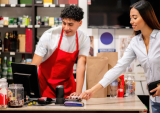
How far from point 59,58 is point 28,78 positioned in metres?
0.66

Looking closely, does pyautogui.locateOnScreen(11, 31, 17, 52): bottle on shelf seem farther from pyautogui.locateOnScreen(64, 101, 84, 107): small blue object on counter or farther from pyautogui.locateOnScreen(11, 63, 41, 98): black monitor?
pyautogui.locateOnScreen(64, 101, 84, 107): small blue object on counter

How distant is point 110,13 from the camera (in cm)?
404

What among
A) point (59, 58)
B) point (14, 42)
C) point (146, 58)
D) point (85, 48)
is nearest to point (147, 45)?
point (146, 58)

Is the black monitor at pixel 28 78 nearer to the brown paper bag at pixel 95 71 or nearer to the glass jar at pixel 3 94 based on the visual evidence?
the glass jar at pixel 3 94

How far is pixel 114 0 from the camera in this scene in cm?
402

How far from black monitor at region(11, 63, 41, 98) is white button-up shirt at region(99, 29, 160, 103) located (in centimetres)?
60

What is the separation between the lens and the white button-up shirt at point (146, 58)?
1854mm

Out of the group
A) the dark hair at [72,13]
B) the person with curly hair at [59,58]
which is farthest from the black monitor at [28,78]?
the dark hair at [72,13]

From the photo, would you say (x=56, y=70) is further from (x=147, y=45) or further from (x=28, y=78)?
(x=147, y=45)

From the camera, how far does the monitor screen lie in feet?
13.2

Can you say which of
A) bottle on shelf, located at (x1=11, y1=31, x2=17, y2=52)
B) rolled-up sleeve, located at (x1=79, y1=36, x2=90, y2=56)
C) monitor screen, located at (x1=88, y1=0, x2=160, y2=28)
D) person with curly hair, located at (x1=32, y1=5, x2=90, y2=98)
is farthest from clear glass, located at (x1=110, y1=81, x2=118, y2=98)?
bottle on shelf, located at (x1=11, y1=31, x2=17, y2=52)

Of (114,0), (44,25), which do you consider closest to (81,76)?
(44,25)

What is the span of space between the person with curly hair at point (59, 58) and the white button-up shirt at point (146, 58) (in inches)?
19.3

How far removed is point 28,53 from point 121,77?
2277 millimetres
